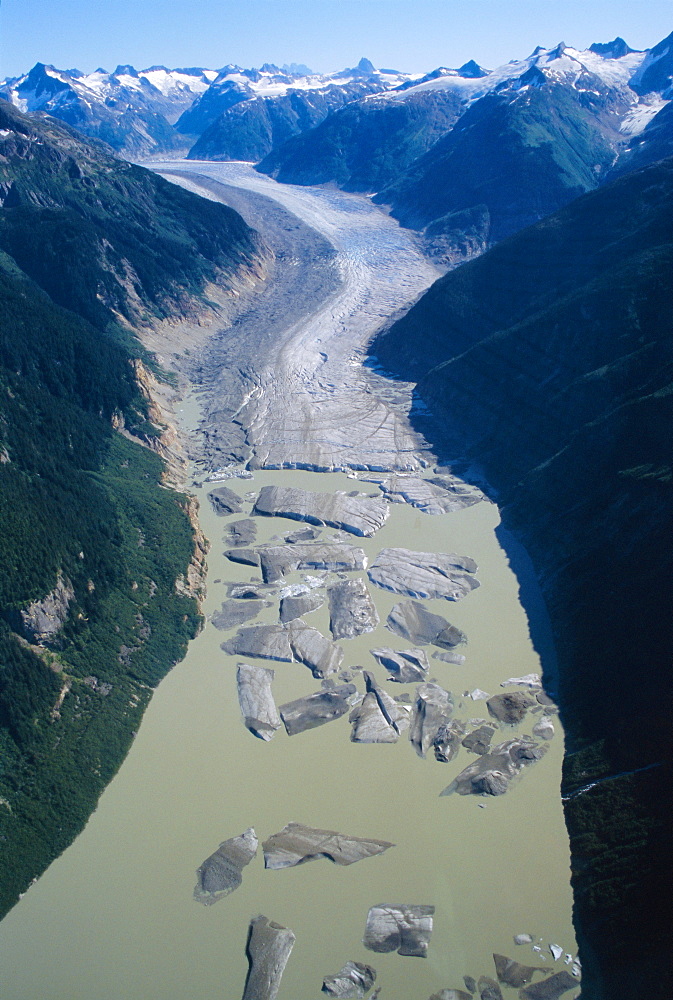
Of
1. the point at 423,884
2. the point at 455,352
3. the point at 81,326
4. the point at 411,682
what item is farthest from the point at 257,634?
the point at 455,352

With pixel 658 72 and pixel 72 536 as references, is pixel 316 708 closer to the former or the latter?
pixel 72 536

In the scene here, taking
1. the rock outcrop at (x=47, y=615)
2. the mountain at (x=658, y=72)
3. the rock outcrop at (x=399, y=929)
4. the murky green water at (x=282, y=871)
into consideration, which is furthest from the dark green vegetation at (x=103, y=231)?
the mountain at (x=658, y=72)

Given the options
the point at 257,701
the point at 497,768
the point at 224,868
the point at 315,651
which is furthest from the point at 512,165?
the point at 224,868

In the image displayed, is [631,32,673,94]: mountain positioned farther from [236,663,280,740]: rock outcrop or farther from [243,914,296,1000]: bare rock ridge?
[243,914,296,1000]: bare rock ridge

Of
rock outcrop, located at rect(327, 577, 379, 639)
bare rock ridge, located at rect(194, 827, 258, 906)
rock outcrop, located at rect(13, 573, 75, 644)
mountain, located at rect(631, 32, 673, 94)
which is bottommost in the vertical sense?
bare rock ridge, located at rect(194, 827, 258, 906)

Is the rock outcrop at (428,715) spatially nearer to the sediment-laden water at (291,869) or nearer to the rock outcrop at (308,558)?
the sediment-laden water at (291,869)

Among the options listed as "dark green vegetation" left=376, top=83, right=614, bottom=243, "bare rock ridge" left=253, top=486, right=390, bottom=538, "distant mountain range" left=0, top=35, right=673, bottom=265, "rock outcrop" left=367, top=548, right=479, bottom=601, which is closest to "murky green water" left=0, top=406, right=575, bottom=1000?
"rock outcrop" left=367, top=548, right=479, bottom=601
